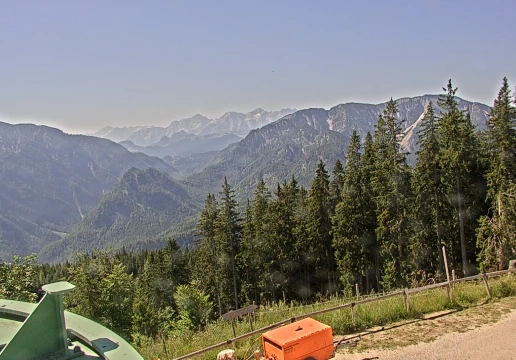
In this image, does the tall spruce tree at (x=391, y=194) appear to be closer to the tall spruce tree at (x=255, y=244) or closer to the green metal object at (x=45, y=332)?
the tall spruce tree at (x=255, y=244)

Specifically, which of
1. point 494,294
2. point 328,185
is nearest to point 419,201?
point 328,185

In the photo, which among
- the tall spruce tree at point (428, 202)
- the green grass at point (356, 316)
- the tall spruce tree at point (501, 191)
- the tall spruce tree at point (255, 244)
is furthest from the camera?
the tall spruce tree at point (255, 244)

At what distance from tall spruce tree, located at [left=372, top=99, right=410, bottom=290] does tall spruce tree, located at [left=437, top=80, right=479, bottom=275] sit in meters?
3.35

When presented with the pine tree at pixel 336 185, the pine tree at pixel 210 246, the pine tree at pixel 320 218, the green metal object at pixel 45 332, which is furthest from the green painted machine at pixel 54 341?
the pine tree at pixel 210 246

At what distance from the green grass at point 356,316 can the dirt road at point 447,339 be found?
1.66ft

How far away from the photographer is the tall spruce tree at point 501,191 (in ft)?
Result: 90.5

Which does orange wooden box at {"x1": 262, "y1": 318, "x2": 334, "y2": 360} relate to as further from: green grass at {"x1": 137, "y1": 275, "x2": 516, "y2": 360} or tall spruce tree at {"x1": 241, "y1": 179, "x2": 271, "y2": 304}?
tall spruce tree at {"x1": 241, "y1": 179, "x2": 271, "y2": 304}

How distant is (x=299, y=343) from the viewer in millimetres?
9336

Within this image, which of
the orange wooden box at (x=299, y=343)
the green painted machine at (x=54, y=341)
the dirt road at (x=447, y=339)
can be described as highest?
the green painted machine at (x=54, y=341)

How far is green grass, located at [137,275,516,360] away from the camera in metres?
12.5

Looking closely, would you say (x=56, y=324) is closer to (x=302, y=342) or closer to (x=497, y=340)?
(x=302, y=342)

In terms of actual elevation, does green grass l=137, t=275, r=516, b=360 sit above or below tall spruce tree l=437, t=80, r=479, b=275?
below

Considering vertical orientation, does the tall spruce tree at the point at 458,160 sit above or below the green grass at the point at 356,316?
above

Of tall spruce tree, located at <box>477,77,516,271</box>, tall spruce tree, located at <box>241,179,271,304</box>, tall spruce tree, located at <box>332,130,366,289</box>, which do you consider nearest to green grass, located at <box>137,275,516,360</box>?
tall spruce tree, located at <box>477,77,516,271</box>
